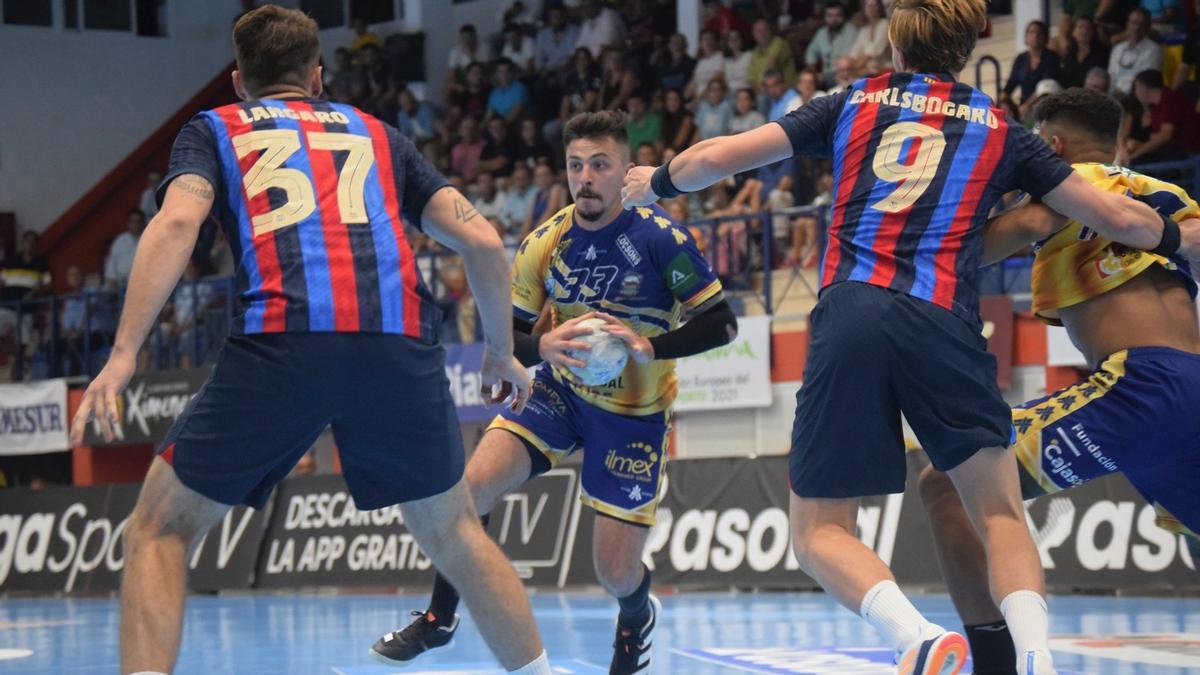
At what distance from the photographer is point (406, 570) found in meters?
14.6

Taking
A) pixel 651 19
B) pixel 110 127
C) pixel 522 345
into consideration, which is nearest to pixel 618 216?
pixel 522 345

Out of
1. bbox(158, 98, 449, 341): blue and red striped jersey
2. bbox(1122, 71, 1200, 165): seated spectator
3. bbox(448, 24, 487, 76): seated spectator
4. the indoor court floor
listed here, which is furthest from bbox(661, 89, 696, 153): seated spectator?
bbox(158, 98, 449, 341): blue and red striped jersey

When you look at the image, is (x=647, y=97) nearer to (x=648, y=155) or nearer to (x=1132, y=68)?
(x=648, y=155)

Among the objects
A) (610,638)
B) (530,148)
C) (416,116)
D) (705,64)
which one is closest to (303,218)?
(610,638)

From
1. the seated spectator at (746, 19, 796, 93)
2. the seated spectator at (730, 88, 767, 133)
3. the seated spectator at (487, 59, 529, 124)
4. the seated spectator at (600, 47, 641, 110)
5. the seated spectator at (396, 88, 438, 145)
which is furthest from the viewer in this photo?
the seated spectator at (396, 88, 438, 145)

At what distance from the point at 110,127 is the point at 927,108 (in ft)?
79.0

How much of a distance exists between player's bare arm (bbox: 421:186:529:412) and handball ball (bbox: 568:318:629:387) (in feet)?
4.33

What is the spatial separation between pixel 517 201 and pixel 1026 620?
14.2 m

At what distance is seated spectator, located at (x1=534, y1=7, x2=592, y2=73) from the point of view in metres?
21.1

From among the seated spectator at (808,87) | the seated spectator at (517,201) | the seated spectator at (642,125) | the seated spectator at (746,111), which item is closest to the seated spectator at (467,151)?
the seated spectator at (517,201)

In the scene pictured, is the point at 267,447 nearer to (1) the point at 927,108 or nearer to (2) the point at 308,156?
(2) the point at 308,156

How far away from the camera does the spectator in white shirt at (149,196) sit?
23.0m

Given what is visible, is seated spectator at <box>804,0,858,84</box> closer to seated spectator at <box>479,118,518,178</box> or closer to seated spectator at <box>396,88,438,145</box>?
seated spectator at <box>479,118,518,178</box>

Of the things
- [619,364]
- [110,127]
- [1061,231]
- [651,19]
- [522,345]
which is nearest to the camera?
[1061,231]
